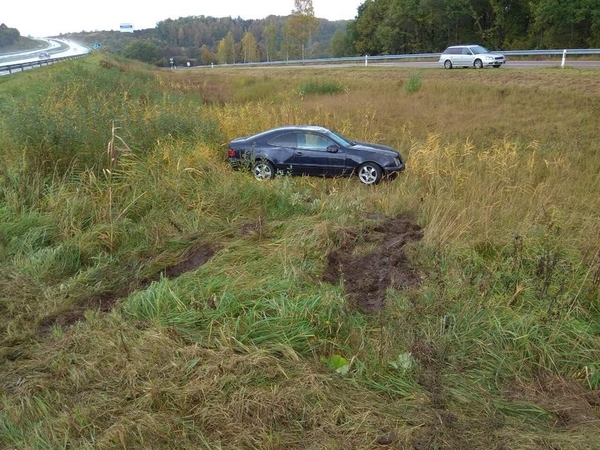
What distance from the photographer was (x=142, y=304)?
15.8 ft

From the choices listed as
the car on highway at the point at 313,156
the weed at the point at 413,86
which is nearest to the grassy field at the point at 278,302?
the car on highway at the point at 313,156

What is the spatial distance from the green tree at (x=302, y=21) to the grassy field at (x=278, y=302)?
65.5 meters

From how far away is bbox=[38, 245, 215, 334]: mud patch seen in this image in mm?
4770

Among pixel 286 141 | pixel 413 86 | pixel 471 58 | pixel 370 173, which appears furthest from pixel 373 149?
pixel 471 58

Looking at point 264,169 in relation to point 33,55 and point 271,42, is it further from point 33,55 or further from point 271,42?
point 271,42

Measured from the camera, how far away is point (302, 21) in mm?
69500

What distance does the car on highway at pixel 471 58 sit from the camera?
26688 millimetres

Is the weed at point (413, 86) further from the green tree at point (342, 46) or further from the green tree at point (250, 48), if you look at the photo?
the green tree at point (250, 48)

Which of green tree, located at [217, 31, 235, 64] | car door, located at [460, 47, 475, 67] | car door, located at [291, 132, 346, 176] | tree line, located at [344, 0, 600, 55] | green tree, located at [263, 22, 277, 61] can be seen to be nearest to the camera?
car door, located at [291, 132, 346, 176]

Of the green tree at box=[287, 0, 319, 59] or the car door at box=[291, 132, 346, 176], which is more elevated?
the green tree at box=[287, 0, 319, 59]

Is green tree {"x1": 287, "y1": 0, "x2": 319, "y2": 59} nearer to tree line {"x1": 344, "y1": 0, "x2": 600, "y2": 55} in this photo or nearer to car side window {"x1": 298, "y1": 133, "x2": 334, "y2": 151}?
tree line {"x1": 344, "y1": 0, "x2": 600, "y2": 55}

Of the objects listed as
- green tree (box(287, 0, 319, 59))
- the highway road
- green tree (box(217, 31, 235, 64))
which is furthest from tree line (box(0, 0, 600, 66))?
green tree (box(217, 31, 235, 64))

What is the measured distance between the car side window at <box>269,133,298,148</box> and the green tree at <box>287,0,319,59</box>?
64249mm

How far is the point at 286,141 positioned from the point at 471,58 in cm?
2098
